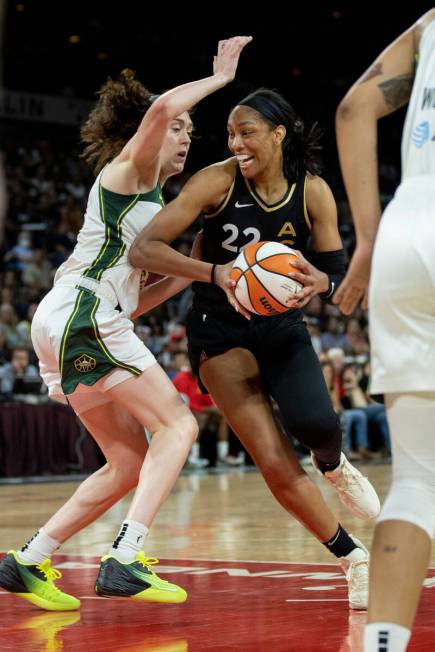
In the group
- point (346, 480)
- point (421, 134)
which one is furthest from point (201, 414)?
point (421, 134)

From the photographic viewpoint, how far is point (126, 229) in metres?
4.65

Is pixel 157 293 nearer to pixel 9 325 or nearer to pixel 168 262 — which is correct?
pixel 168 262

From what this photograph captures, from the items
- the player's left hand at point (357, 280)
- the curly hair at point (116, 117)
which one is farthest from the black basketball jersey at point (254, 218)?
the player's left hand at point (357, 280)

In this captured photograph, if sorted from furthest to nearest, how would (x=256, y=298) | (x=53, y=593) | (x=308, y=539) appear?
(x=308, y=539), (x=53, y=593), (x=256, y=298)

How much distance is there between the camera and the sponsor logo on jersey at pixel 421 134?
8.69 feet

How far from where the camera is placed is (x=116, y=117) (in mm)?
4934

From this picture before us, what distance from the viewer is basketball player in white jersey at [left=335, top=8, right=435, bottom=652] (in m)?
2.49

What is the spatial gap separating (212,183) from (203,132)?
2240 centimetres

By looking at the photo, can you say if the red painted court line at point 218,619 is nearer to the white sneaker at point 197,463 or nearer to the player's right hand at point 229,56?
the player's right hand at point 229,56

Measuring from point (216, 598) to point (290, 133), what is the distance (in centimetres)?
197

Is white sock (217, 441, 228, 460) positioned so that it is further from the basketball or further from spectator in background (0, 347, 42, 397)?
the basketball

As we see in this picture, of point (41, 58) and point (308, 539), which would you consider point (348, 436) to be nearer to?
point (308, 539)

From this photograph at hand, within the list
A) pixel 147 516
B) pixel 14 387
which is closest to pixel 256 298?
pixel 147 516

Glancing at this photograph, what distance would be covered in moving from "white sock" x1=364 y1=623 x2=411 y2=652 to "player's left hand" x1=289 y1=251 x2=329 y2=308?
1.94 m
